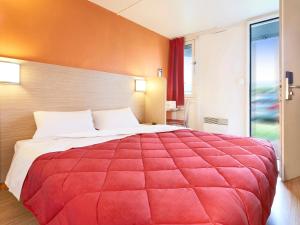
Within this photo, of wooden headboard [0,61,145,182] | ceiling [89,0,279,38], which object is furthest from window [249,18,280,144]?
wooden headboard [0,61,145,182]

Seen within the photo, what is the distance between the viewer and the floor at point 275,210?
1.54 meters

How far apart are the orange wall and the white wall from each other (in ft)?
3.39

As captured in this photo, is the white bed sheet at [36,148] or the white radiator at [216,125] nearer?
the white bed sheet at [36,148]

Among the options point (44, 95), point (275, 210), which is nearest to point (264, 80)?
point (275, 210)

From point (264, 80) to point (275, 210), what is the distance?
7.31ft

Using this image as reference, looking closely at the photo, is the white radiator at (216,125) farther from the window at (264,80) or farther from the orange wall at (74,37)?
the orange wall at (74,37)

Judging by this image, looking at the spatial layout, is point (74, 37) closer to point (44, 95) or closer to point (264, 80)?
point (44, 95)

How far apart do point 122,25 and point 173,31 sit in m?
1.09

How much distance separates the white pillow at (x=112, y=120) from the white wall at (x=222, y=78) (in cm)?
170

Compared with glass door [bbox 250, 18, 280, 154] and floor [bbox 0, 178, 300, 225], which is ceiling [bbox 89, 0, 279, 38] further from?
floor [bbox 0, 178, 300, 225]

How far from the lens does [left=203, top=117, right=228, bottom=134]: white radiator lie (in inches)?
142

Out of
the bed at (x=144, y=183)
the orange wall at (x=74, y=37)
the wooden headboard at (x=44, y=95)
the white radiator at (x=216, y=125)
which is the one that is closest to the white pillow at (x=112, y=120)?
the wooden headboard at (x=44, y=95)

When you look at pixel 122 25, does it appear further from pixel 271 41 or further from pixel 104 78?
pixel 271 41

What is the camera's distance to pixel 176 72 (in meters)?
4.08
